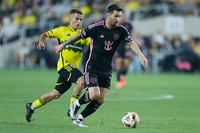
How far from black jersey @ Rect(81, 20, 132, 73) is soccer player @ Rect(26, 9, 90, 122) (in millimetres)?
937

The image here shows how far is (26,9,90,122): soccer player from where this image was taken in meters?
12.6

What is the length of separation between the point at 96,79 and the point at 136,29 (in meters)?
23.7

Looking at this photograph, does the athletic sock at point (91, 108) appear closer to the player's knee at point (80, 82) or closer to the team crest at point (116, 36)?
the player's knee at point (80, 82)

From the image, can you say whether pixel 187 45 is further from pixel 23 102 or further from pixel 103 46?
pixel 103 46

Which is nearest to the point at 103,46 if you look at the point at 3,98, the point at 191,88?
the point at 3,98

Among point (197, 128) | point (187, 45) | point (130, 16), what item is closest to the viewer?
point (197, 128)

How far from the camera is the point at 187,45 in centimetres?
3247

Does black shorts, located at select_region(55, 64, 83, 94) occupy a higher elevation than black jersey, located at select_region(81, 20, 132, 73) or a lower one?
lower

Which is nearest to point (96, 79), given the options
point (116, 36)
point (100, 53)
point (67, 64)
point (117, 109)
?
point (100, 53)

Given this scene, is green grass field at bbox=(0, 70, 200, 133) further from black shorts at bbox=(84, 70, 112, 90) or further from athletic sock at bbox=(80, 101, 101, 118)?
black shorts at bbox=(84, 70, 112, 90)

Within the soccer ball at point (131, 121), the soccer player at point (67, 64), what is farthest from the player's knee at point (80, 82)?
the soccer ball at point (131, 121)

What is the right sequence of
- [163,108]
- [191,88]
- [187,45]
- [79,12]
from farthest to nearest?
1. [187,45]
2. [191,88]
3. [163,108]
4. [79,12]

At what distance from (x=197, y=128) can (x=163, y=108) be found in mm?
4084

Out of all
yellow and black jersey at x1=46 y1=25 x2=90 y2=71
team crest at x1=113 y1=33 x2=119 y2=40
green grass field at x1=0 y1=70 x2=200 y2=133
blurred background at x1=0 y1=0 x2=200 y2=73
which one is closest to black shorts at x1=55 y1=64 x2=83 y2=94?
yellow and black jersey at x1=46 y1=25 x2=90 y2=71
